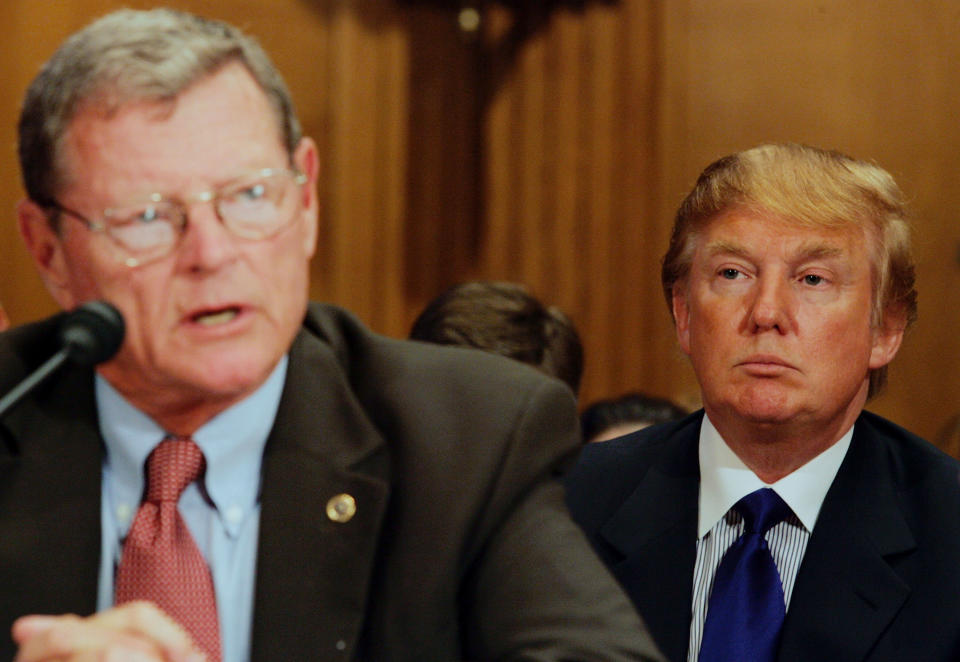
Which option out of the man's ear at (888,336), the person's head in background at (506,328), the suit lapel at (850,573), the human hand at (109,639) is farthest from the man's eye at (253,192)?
the person's head in background at (506,328)

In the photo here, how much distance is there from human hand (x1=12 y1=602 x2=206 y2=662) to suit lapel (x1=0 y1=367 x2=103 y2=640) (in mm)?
206

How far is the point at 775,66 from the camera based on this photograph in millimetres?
3787

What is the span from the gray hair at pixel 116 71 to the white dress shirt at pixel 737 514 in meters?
0.87

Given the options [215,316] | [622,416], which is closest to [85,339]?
[215,316]

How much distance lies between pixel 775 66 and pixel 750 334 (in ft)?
6.91

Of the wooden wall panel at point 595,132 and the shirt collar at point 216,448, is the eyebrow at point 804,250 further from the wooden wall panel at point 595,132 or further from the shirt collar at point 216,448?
the wooden wall panel at point 595,132

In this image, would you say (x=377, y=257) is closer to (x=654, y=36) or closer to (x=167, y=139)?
(x=654, y=36)

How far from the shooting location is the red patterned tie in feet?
4.47

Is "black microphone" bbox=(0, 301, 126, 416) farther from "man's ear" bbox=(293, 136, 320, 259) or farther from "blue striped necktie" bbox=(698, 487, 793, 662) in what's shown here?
"blue striped necktie" bbox=(698, 487, 793, 662)

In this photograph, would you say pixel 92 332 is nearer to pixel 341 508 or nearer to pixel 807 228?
pixel 341 508

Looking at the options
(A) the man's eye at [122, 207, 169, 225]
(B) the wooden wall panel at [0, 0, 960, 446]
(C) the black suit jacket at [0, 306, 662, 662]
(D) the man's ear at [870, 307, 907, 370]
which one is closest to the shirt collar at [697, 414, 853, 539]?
(D) the man's ear at [870, 307, 907, 370]

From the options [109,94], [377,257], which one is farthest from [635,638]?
[377,257]

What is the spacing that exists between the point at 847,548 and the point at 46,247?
1.10 m

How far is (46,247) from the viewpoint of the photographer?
1429mm
